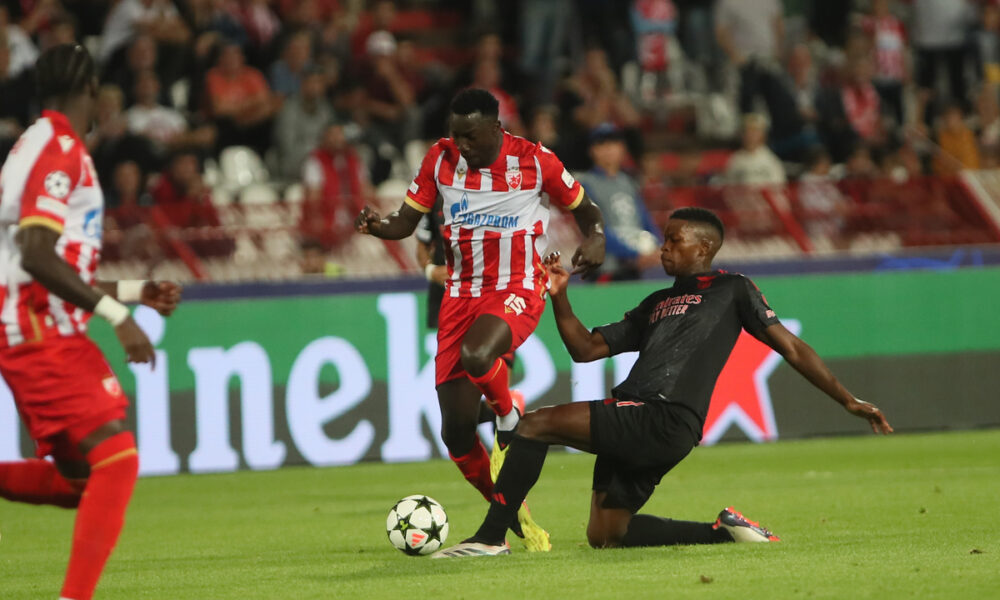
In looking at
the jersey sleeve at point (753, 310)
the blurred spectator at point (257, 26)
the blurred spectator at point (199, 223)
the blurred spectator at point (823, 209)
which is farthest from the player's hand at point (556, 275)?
the blurred spectator at point (257, 26)

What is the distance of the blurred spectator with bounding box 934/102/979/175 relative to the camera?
17750 mm

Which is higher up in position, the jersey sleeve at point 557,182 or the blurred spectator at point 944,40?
the blurred spectator at point 944,40

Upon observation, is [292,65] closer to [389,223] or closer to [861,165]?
[861,165]

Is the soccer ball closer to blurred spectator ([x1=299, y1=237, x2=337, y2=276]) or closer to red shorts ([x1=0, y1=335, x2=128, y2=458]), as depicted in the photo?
red shorts ([x1=0, y1=335, x2=128, y2=458])

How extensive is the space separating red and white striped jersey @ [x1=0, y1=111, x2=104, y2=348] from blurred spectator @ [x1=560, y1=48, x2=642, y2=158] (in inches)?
449

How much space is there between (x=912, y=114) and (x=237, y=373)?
1016cm

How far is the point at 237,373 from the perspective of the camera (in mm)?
12352

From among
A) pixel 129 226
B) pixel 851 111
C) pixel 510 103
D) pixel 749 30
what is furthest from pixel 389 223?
pixel 749 30

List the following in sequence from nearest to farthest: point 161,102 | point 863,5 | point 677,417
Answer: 1. point 677,417
2. point 161,102
3. point 863,5

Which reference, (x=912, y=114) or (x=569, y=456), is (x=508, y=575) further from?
(x=912, y=114)

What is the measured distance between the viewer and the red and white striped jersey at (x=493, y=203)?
302 inches

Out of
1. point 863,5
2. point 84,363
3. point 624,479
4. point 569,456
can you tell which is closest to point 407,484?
point 569,456

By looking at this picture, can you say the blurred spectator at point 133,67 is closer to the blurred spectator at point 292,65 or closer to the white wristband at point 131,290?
the blurred spectator at point 292,65

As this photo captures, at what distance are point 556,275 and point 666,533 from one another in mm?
1313
